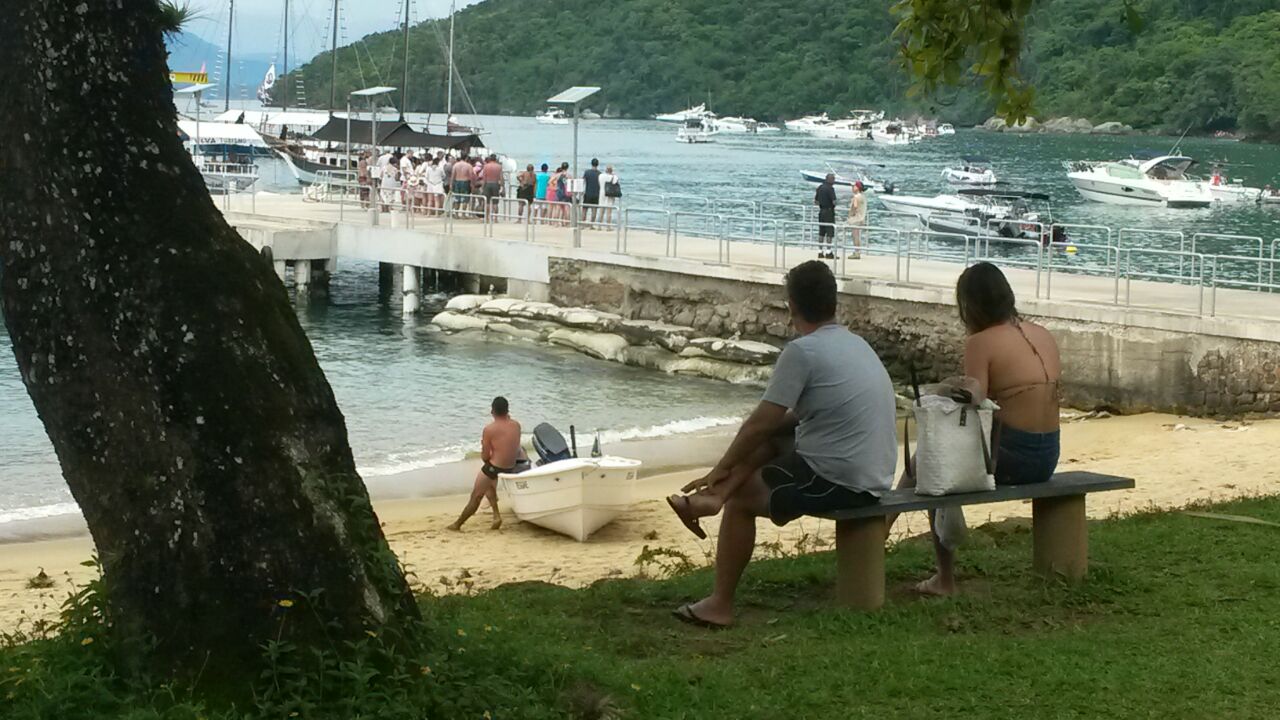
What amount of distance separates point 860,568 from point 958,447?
0.68 m

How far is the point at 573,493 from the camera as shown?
14.2m

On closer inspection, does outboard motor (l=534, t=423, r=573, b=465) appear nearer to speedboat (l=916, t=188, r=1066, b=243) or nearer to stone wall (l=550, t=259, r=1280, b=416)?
stone wall (l=550, t=259, r=1280, b=416)

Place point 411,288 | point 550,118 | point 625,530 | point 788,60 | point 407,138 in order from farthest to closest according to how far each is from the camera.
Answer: point 550,118
point 788,60
point 407,138
point 411,288
point 625,530

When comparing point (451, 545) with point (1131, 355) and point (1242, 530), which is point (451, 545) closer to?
point (1242, 530)

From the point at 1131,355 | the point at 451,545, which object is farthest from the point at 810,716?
the point at 1131,355

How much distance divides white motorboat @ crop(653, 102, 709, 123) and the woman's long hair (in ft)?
502

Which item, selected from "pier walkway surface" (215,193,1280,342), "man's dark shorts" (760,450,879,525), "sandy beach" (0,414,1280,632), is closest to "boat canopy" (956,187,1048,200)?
"pier walkway surface" (215,193,1280,342)

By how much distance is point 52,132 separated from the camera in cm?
482

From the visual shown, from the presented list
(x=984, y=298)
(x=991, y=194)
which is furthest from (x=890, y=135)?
(x=984, y=298)

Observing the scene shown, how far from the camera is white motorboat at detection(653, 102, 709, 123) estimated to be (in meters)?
162

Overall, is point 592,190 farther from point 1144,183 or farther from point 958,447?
point 1144,183

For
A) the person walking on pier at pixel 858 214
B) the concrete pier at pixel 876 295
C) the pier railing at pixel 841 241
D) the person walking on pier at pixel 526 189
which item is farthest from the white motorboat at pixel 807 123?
Answer: the person walking on pier at pixel 858 214

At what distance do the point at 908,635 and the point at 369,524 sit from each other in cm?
250

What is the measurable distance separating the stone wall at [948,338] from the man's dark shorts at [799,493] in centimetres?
1363
